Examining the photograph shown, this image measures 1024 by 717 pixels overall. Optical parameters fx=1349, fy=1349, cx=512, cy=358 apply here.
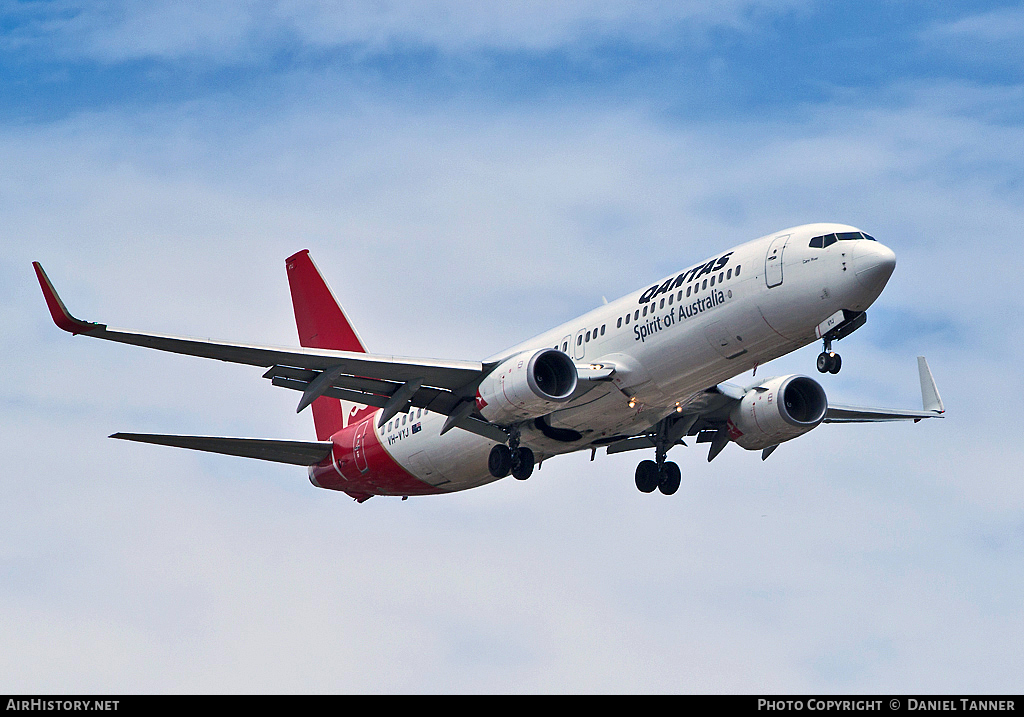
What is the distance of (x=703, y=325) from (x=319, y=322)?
64.4ft

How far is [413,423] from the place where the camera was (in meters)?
41.9

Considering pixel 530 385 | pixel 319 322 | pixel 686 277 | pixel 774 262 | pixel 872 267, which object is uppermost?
pixel 319 322

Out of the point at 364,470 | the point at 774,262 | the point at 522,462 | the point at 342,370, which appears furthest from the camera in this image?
the point at 364,470

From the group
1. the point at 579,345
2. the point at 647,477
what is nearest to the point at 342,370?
the point at 579,345

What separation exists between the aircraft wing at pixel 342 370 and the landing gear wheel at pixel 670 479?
6419mm

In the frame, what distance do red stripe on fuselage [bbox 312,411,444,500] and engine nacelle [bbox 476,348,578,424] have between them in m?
6.87

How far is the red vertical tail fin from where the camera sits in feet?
157

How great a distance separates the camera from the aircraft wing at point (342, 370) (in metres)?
33.1

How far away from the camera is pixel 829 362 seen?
33.8 metres

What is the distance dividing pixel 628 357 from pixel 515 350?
14.1 ft

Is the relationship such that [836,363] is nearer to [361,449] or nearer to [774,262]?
[774,262]

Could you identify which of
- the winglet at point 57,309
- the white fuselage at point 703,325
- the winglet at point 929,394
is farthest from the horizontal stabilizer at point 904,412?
the winglet at point 57,309

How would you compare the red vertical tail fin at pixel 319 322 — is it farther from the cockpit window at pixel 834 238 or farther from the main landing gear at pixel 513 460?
the cockpit window at pixel 834 238
